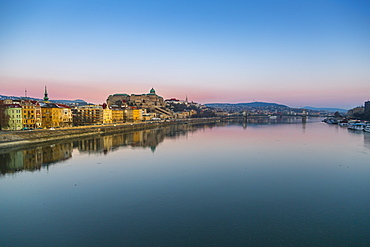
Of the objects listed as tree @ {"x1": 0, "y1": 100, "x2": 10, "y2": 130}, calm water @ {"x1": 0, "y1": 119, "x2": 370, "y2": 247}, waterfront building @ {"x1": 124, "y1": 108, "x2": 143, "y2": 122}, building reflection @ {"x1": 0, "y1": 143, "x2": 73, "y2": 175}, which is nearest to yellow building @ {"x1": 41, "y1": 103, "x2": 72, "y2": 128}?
tree @ {"x1": 0, "y1": 100, "x2": 10, "y2": 130}

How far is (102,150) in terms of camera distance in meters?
13.2

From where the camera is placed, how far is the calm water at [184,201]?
4.39m

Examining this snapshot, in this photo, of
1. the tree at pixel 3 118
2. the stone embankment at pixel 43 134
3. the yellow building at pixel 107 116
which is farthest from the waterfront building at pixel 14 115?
the yellow building at pixel 107 116

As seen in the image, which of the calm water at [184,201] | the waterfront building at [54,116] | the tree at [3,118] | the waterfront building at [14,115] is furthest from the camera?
the waterfront building at [54,116]

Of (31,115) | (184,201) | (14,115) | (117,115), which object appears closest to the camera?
(184,201)

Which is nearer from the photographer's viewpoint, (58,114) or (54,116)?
(54,116)

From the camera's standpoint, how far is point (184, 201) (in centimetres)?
597

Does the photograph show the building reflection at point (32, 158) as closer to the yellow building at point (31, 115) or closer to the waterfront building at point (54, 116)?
the yellow building at point (31, 115)

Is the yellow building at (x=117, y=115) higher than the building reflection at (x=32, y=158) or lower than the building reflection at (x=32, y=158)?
higher

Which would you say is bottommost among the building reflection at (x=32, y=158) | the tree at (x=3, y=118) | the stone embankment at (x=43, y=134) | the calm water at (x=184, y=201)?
the calm water at (x=184, y=201)

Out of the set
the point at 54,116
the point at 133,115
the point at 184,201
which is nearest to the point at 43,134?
the point at 54,116

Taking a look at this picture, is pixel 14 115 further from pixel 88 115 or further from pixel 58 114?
pixel 88 115

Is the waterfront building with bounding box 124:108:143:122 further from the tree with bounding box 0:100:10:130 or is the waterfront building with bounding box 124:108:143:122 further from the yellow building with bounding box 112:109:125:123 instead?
the tree with bounding box 0:100:10:130

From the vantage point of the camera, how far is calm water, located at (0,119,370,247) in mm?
4391
